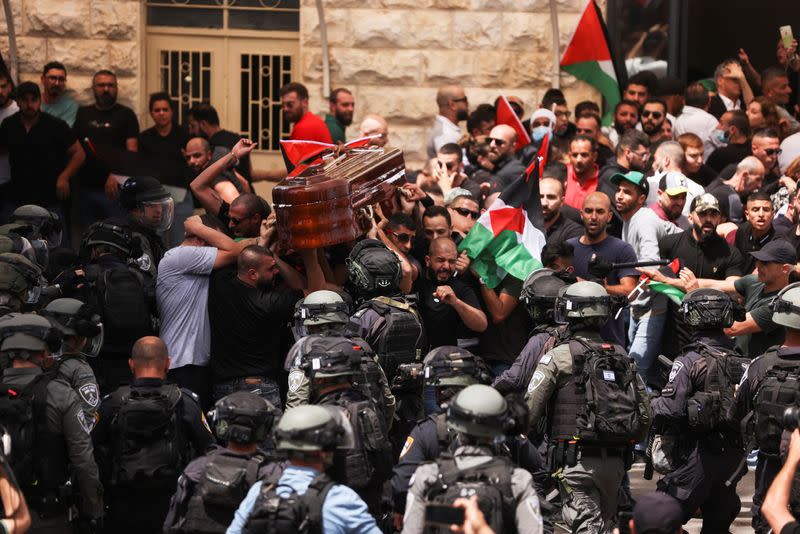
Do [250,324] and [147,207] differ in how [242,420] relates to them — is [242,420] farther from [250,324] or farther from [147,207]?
[147,207]

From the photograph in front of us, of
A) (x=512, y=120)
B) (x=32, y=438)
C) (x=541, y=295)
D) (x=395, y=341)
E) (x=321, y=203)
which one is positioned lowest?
(x=32, y=438)

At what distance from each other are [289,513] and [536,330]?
3438mm

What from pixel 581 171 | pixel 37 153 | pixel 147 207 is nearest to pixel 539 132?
pixel 581 171

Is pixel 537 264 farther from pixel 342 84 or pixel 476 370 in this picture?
pixel 342 84

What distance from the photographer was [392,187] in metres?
11.4

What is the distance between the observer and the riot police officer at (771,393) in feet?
29.0

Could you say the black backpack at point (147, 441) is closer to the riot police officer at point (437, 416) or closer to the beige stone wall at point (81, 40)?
the riot police officer at point (437, 416)

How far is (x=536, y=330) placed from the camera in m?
10.1

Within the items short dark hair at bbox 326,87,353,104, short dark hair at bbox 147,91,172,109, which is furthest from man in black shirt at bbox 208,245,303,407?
short dark hair at bbox 326,87,353,104

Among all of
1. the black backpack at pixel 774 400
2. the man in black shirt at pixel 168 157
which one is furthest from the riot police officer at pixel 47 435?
the man in black shirt at pixel 168 157

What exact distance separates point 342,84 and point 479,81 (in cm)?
144

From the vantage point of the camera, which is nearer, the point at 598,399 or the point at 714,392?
the point at 598,399

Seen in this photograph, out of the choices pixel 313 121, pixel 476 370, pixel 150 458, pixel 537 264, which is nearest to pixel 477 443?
pixel 476 370

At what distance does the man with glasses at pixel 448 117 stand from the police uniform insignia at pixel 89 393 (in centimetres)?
648
